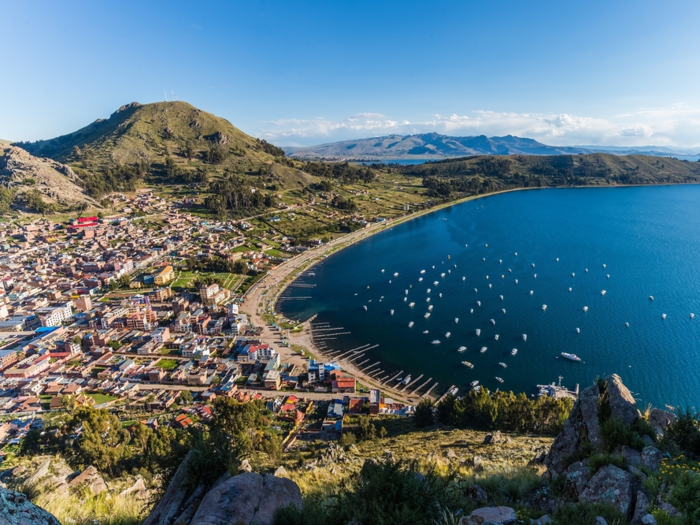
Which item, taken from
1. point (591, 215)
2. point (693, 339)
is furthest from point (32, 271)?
point (591, 215)

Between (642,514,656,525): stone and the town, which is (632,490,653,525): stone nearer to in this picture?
(642,514,656,525): stone

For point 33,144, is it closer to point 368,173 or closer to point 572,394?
point 368,173

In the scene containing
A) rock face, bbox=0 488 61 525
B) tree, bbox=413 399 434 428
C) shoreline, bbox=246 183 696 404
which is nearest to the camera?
rock face, bbox=0 488 61 525

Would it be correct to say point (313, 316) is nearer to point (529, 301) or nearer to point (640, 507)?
point (529, 301)

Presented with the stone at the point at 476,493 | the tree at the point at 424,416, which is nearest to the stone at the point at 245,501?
the stone at the point at 476,493

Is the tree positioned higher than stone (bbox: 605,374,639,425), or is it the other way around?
stone (bbox: 605,374,639,425)

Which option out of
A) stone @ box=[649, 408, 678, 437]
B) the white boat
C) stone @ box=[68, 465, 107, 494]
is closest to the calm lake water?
the white boat
